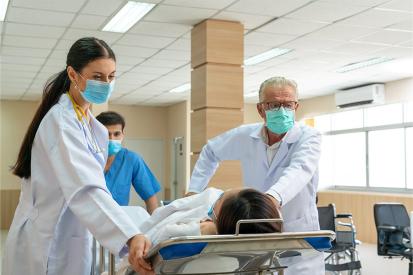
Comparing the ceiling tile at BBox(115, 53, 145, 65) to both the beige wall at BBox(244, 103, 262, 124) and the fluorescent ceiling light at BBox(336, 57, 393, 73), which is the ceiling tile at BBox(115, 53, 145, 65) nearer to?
the fluorescent ceiling light at BBox(336, 57, 393, 73)

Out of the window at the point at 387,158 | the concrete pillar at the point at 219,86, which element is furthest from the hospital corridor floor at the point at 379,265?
the concrete pillar at the point at 219,86

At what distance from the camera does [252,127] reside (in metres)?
2.74

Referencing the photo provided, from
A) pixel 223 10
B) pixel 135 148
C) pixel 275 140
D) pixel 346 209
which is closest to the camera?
pixel 275 140

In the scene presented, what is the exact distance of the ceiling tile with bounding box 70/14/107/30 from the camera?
6.09 m

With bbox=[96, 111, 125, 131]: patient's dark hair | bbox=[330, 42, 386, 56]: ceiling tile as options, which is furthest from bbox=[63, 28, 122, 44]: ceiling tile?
bbox=[96, 111, 125, 131]: patient's dark hair

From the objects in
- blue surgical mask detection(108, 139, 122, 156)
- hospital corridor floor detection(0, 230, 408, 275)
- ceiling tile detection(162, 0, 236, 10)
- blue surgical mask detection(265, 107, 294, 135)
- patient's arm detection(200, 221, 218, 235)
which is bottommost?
hospital corridor floor detection(0, 230, 408, 275)

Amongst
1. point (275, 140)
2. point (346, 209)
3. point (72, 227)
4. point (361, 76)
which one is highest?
point (361, 76)

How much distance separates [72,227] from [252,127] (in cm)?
118

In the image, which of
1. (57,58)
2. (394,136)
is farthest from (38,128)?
(394,136)

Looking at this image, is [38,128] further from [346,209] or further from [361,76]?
[346,209]

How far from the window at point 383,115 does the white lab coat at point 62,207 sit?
29.2ft

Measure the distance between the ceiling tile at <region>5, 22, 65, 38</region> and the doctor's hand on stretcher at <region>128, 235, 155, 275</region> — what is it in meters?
5.51

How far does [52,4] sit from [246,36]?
237 centimetres

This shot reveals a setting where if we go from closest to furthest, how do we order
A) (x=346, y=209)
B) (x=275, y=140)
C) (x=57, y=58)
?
(x=275, y=140), (x=57, y=58), (x=346, y=209)
